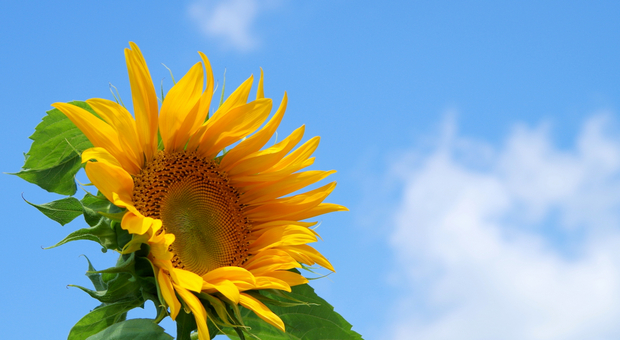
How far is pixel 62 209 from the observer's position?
3.28 metres

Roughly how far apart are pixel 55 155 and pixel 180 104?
84 cm

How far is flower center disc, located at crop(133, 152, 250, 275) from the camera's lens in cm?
339

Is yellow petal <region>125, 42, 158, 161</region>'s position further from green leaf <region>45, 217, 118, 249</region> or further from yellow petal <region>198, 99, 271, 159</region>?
green leaf <region>45, 217, 118, 249</region>

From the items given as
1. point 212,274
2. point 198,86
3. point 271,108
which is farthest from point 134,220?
point 271,108

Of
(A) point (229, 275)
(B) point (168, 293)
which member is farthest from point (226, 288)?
(B) point (168, 293)

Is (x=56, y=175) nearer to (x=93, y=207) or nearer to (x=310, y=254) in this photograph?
(x=93, y=207)

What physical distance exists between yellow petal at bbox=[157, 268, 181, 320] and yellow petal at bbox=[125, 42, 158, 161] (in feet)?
2.46

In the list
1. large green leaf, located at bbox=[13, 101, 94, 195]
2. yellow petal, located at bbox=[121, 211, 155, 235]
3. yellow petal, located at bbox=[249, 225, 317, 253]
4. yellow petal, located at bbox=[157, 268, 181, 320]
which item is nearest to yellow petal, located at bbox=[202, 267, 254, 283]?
yellow petal, located at bbox=[157, 268, 181, 320]

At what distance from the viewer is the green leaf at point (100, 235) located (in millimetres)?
2974

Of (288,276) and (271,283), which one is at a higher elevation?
(288,276)

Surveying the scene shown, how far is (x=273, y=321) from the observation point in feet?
10.1

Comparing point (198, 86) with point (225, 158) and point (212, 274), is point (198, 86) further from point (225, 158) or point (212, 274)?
point (212, 274)

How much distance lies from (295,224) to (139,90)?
1.16 meters

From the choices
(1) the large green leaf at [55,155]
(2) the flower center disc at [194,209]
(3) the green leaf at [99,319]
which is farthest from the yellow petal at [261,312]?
(1) the large green leaf at [55,155]
